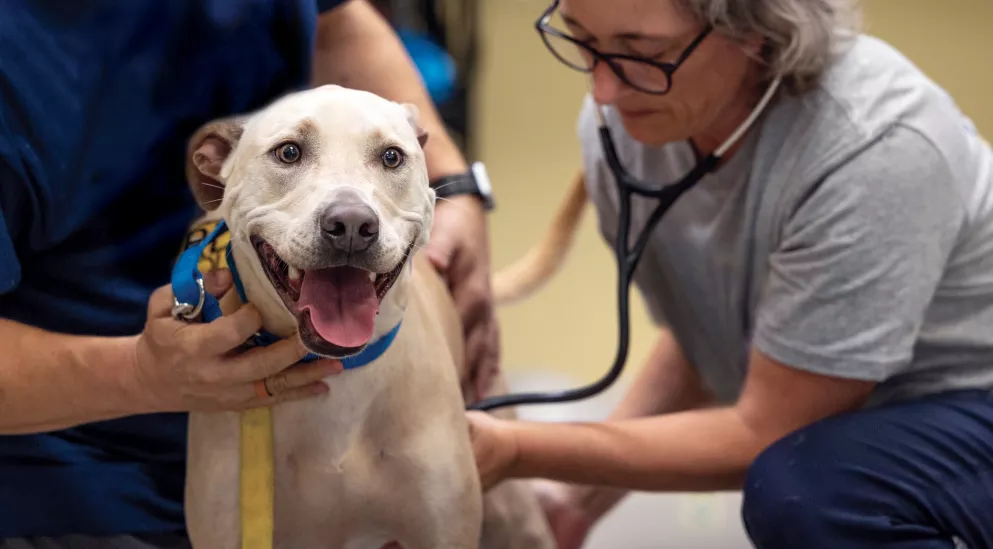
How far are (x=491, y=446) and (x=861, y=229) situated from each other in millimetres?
469

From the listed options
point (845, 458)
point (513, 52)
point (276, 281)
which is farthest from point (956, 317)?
point (513, 52)

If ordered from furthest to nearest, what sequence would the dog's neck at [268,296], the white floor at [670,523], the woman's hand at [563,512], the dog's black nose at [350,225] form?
the white floor at [670,523] < the woman's hand at [563,512] < the dog's neck at [268,296] < the dog's black nose at [350,225]

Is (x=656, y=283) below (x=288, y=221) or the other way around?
below

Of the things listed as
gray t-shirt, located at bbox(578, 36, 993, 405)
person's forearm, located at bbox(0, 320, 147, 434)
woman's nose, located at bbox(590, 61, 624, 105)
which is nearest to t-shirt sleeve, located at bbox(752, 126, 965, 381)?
gray t-shirt, located at bbox(578, 36, 993, 405)

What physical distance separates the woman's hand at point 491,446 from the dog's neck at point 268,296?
8.3 inches

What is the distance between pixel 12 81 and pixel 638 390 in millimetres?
1063

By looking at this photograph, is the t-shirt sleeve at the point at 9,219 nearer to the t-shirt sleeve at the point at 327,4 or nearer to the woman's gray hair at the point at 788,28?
the t-shirt sleeve at the point at 327,4

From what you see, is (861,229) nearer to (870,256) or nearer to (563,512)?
(870,256)

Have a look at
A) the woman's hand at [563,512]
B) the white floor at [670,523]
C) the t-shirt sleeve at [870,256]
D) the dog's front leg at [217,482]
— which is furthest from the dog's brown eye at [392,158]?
the white floor at [670,523]

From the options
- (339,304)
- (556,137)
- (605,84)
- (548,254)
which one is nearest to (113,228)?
(339,304)

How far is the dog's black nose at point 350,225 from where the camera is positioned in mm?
731

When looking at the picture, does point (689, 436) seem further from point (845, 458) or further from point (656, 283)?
point (656, 283)

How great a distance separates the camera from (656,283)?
1480 mm

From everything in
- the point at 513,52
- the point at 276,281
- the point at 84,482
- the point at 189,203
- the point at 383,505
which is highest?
the point at 276,281
